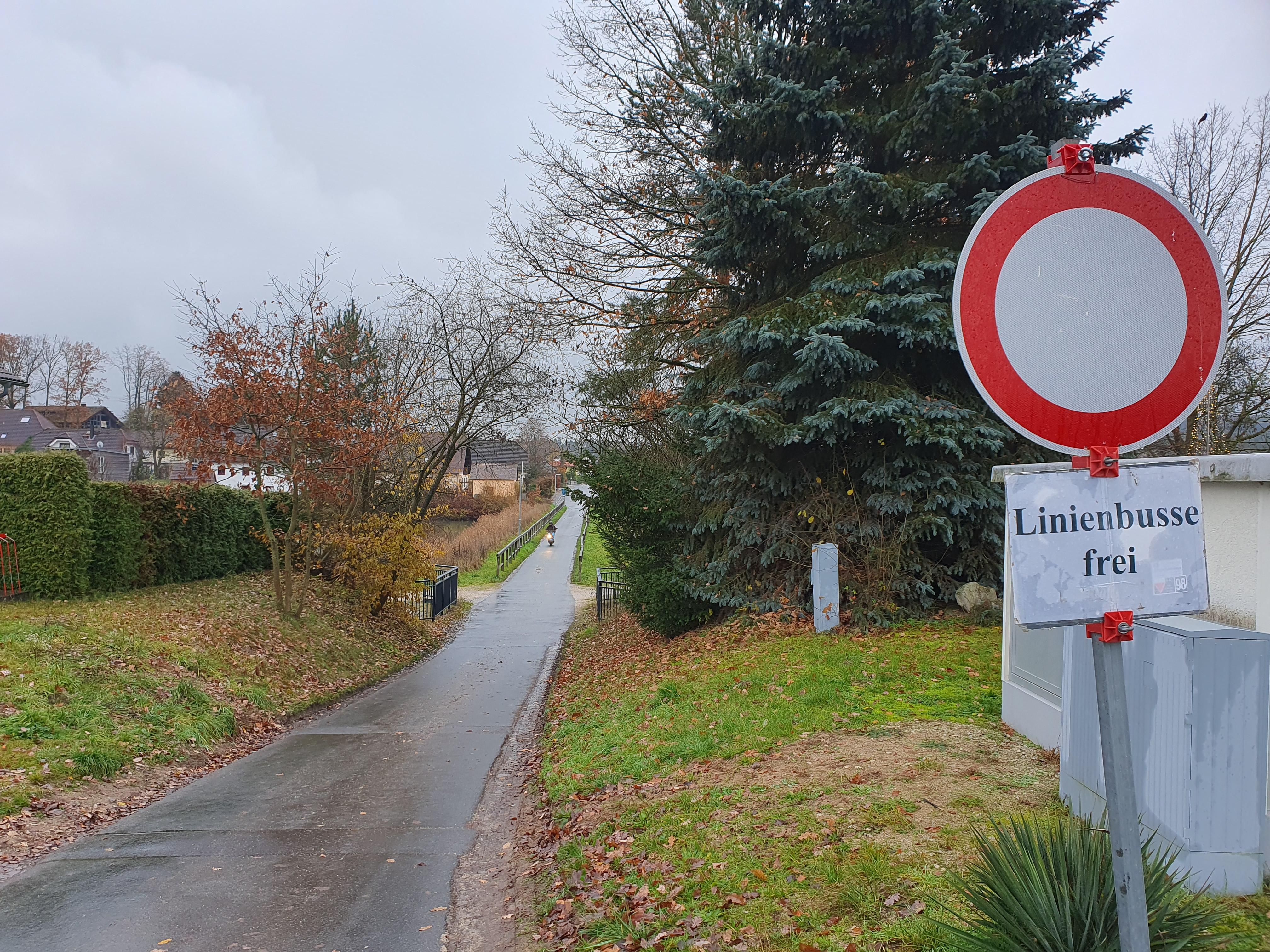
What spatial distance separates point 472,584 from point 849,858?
34.2m

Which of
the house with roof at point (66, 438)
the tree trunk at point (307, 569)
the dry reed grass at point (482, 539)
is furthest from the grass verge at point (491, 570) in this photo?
the house with roof at point (66, 438)

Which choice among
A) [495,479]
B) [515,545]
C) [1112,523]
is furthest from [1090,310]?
[495,479]

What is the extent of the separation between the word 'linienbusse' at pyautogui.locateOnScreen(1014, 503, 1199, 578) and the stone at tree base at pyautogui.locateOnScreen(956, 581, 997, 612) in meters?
9.87

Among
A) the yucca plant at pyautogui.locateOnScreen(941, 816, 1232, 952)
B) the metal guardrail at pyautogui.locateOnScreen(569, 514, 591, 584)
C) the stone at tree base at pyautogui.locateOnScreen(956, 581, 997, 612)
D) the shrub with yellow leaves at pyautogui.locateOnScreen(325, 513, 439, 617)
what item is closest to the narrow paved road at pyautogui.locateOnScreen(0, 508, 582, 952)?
the yucca plant at pyautogui.locateOnScreen(941, 816, 1232, 952)

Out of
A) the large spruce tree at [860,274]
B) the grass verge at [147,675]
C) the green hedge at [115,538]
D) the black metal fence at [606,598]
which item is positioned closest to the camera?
the grass verge at [147,675]

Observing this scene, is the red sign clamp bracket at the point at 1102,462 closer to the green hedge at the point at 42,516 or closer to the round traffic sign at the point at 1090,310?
the round traffic sign at the point at 1090,310

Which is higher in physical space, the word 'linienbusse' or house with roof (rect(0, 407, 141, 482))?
house with roof (rect(0, 407, 141, 482))

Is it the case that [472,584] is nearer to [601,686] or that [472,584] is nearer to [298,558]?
[298,558]

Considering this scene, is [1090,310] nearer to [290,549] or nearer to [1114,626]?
[1114,626]

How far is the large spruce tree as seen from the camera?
11172 millimetres

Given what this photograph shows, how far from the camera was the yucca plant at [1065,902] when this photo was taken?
2752 millimetres

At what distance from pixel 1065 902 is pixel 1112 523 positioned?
1.43 m

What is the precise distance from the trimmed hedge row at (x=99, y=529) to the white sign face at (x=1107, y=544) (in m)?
14.7

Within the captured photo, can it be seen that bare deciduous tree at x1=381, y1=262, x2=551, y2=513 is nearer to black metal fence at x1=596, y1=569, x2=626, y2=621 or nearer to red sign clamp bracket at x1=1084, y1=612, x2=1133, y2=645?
black metal fence at x1=596, y1=569, x2=626, y2=621
